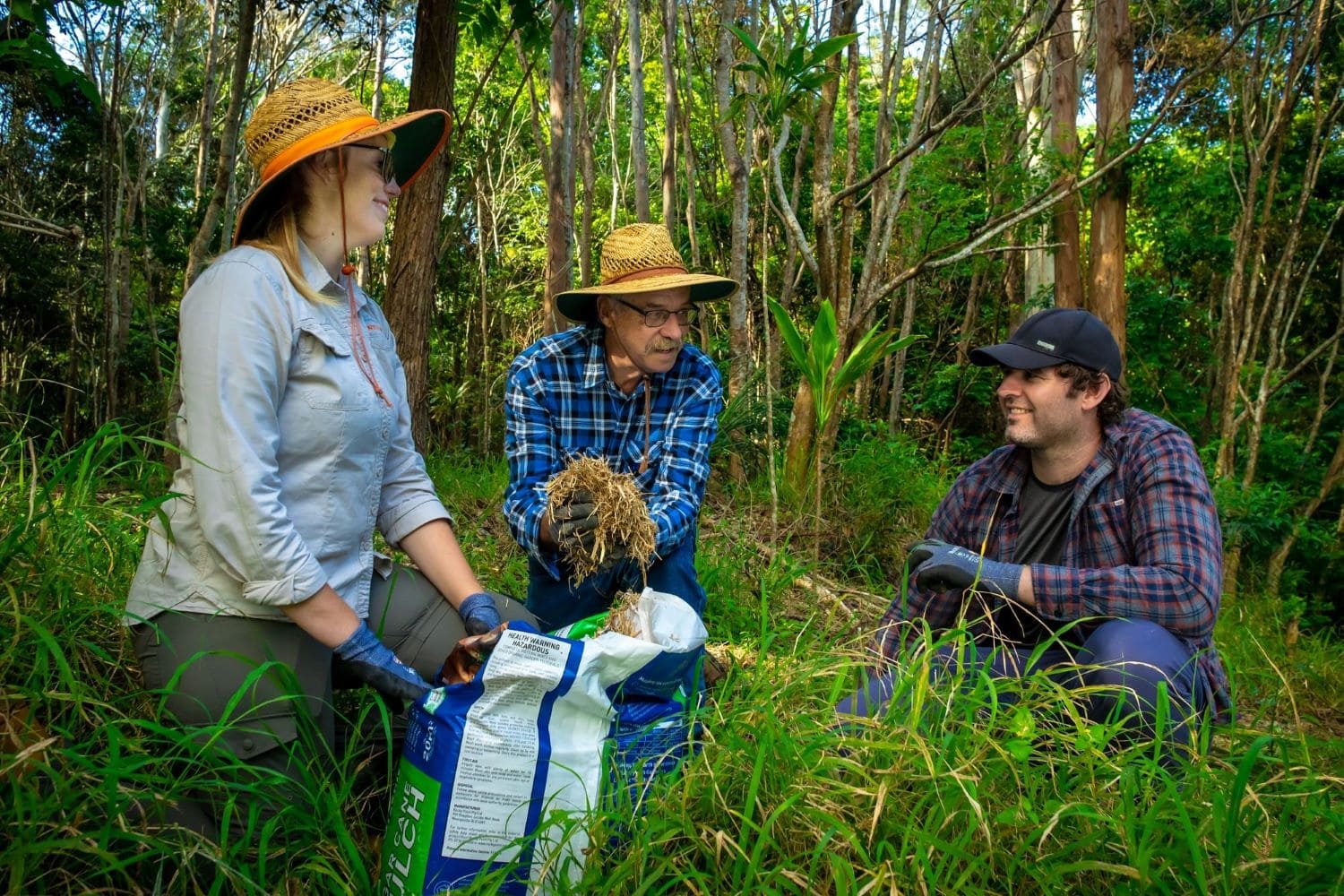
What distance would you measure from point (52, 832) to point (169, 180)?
1271 centimetres

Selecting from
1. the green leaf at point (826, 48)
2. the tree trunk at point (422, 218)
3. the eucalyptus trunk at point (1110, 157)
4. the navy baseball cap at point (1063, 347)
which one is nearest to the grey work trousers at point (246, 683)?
the navy baseball cap at point (1063, 347)

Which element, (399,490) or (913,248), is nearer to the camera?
(399,490)

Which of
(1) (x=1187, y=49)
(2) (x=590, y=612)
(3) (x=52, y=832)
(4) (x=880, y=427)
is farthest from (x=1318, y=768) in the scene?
(1) (x=1187, y=49)

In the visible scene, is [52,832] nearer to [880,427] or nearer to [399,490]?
[399,490]

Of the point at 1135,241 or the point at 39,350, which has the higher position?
the point at 1135,241

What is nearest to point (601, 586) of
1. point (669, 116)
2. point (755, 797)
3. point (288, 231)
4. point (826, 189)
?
point (755, 797)

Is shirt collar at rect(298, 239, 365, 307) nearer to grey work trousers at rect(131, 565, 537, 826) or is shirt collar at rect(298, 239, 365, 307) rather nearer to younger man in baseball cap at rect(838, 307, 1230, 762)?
grey work trousers at rect(131, 565, 537, 826)

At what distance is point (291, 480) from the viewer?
189cm

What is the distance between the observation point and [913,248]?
29.2 feet

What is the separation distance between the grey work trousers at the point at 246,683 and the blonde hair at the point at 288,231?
2.20 feet

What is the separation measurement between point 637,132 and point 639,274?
5.62 metres

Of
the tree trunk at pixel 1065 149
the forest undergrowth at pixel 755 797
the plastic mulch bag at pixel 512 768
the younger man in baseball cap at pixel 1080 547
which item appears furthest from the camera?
the tree trunk at pixel 1065 149

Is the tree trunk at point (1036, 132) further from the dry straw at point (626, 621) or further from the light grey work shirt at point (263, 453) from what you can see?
the light grey work shirt at point (263, 453)

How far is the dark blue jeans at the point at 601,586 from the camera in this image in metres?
2.56
